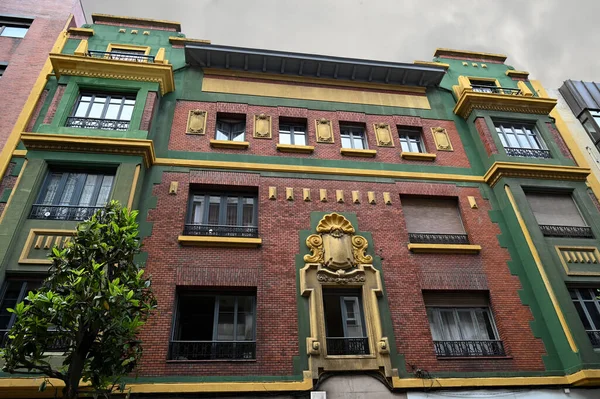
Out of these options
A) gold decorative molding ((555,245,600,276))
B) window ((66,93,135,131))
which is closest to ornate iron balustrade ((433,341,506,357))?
gold decorative molding ((555,245,600,276))

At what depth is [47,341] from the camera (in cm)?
790

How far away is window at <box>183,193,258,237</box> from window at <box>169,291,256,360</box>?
2.17m

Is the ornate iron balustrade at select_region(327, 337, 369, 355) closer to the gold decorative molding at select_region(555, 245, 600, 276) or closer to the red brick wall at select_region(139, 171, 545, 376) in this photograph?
the red brick wall at select_region(139, 171, 545, 376)

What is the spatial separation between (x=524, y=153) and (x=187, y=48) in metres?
15.1

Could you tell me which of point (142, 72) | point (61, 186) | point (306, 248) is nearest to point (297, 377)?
point (306, 248)

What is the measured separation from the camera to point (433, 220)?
607 inches

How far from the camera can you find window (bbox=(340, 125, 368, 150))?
56.5 ft

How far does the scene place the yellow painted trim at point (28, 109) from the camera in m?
14.0

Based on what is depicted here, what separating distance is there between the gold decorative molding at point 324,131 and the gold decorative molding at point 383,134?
6.57 feet

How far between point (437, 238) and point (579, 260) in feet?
15.7

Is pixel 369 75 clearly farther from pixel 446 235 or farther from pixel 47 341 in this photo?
pixel 47 341

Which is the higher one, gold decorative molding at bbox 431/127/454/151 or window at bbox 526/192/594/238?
gold decorative molding at bbox 431/127/454/151

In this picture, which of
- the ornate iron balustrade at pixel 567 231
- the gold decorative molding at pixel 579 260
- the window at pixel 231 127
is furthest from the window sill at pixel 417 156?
the window at pixel 231 127

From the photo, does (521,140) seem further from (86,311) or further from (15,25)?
(15,25)
